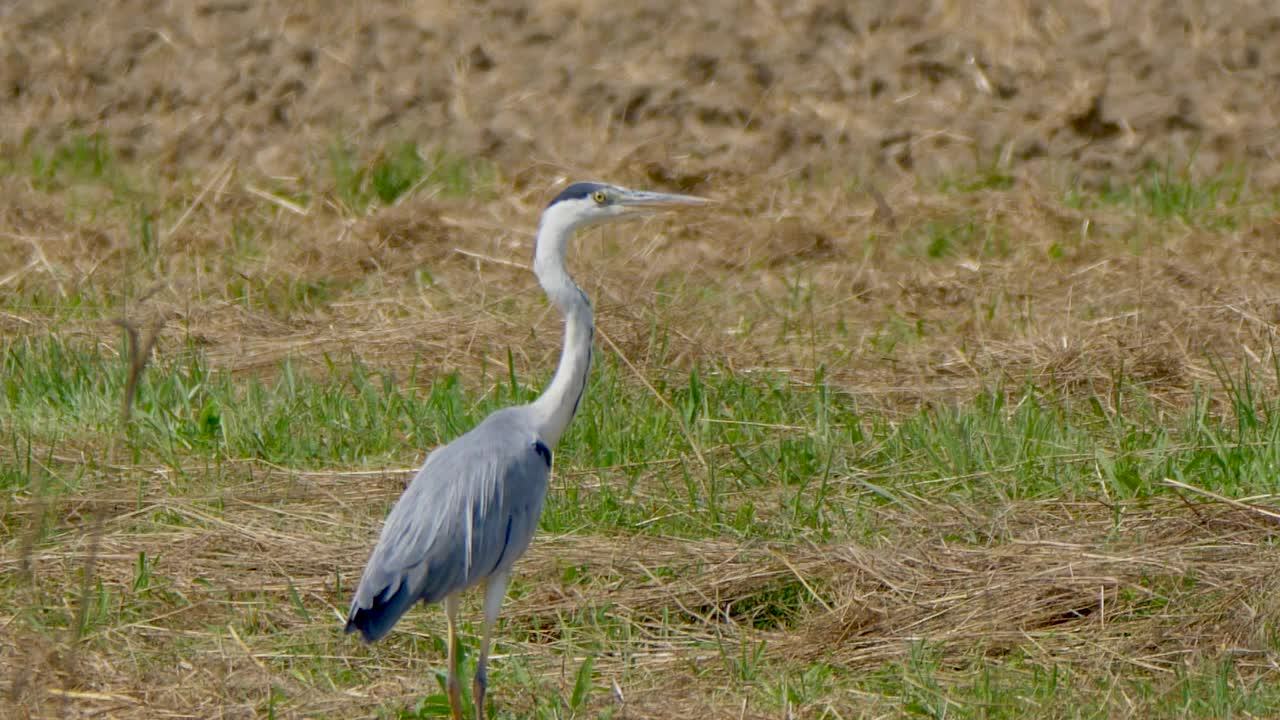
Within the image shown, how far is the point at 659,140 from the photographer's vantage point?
9.40 m

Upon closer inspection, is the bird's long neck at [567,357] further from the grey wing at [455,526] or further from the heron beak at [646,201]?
the heron beak at [646,201]

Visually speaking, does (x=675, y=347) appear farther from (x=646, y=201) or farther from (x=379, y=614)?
(x=379, y=614)

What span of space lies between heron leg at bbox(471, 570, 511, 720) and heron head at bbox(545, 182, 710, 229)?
40.3 inches

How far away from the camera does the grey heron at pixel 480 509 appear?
3.97 metres

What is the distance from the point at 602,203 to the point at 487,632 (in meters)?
1.35

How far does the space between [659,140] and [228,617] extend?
534cm

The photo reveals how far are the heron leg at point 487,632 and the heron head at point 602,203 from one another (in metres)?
1.02

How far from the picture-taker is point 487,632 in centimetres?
409

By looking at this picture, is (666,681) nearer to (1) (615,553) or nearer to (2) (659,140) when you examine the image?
(1) (615,553)

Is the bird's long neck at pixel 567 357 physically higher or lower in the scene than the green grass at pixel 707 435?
higher

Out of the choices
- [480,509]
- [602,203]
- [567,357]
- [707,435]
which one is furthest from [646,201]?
[480,509]

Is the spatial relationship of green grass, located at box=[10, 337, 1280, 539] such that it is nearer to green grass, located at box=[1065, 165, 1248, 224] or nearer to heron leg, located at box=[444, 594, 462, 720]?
heron leg, located at box=[444, 594, 462, 720]

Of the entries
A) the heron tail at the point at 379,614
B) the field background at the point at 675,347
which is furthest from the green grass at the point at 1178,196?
the heron tail at the point at 379,614

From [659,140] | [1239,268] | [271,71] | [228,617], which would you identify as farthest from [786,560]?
[271,71]
